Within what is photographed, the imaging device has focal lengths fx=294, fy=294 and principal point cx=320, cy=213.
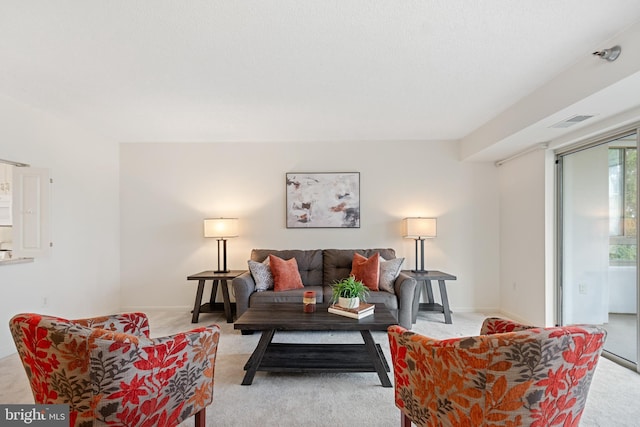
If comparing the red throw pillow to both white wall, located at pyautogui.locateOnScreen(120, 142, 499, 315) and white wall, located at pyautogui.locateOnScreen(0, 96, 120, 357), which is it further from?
white wall, located at pyautogui.locateOnScreen(0, 96, 120, 357)

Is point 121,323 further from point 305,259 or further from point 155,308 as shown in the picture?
point 155,308

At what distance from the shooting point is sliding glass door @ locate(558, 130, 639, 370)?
2678mm

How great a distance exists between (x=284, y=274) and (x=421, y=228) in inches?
74.9

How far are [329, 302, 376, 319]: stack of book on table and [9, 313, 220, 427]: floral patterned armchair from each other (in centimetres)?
137

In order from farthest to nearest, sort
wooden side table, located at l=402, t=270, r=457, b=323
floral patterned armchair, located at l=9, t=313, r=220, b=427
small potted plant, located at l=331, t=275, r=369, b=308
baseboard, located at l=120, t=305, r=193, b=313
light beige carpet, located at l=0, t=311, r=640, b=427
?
baseboard, located at l=120, t=305, r=193, b=313 < wooden side table, located at l=402, t=270, r=457, b=323 < small potted plant, located at l=331, t=275, r=369, b=308 < light beige carpet, located at l=0, t=311, r=640, b=427 < floral patterned armchair, located at l=9, t=313, r=220, b=427

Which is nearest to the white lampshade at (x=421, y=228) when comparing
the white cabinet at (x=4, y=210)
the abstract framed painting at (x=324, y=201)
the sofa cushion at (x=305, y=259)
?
the abstract framed painting at (x=324, y=201)

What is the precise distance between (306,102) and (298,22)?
120 centimetres

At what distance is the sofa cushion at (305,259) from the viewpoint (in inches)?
154

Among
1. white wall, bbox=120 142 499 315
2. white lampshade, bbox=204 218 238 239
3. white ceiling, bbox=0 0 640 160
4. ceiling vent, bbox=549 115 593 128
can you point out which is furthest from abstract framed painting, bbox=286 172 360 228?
ceiling vent, bbox=549 115 593 128

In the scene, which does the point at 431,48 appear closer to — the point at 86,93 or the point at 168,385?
the point at 168,385

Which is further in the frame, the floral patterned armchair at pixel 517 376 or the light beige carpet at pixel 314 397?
the light beige carpet at pixel 314 397

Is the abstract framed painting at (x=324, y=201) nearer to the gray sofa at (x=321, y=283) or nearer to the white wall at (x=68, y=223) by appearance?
the gray sofa at (x=321, y=283)

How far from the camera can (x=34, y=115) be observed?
311 cm

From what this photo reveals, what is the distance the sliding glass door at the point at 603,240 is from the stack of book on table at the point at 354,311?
229cm
